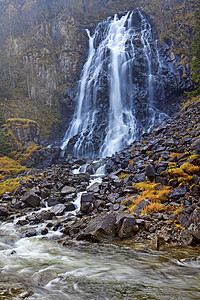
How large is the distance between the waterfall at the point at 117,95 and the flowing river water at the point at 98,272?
65.7ft

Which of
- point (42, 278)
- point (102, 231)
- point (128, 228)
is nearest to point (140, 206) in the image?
point (128, 228)

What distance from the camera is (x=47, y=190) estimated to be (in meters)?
13.2

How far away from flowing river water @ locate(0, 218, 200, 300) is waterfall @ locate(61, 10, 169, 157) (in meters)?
20.0

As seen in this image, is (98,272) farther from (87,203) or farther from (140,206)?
(87,203)

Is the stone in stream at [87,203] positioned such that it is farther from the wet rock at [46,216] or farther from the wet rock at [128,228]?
the wet rock at [128,228]

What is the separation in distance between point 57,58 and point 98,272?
48639 mm

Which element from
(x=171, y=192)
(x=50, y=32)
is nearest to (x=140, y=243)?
(x=171, y=192)

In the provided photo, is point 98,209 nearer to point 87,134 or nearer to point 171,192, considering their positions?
point 171,192

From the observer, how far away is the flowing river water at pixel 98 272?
12.3 ft

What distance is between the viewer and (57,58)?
4512 cm

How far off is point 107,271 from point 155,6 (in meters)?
54.7

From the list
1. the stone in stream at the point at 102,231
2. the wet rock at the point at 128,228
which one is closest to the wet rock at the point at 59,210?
the stone in stream at the point at 102,231

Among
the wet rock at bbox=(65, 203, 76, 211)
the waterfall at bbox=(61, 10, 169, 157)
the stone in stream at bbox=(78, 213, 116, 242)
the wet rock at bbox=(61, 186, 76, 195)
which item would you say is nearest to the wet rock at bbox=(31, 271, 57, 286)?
the stone in stream at bbox=(78, 213, 116, 242)

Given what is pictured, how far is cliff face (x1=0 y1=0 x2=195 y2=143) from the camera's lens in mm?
34062
